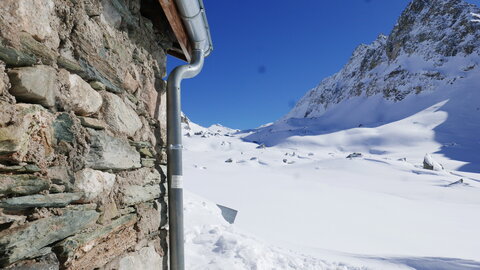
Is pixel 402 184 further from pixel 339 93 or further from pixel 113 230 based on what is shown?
pixel 339 93

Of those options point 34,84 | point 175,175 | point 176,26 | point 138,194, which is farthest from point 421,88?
point 34,84

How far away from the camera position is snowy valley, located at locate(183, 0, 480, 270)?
15.5 feet

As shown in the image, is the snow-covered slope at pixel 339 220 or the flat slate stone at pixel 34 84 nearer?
the flat slate stone at pixel 34 84

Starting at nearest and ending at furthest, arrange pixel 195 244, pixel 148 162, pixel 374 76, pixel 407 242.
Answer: pixel 148 162, pixel 195 244, pixel 407 242, pixel 374 76

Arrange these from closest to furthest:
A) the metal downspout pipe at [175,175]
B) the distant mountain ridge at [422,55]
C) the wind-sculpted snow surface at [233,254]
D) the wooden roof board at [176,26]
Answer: the wooden roof board at [176,26], the metal downspout pipe at [175,175], the wind-sculpted snow surface at [233,254], the distant mountain ridge at [422,55]

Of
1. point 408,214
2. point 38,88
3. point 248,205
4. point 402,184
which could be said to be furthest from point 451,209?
point 38,88

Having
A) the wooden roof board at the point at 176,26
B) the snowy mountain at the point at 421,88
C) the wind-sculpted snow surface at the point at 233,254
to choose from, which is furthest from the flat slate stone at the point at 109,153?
the snowy mountain at the point at 421,88

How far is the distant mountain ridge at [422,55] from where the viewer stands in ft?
199

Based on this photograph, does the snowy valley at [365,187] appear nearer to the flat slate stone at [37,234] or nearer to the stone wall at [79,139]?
the stone wall at [79,139]

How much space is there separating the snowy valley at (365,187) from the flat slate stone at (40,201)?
2.41 metres

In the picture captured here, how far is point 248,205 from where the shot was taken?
406 inches

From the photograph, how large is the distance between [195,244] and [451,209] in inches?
451

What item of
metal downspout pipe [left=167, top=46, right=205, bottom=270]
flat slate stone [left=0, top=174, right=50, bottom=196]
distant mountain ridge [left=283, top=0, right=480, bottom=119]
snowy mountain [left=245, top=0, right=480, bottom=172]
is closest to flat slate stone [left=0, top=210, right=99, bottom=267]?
flat slate stone [left=0, top=174, right=50, bottom=196]

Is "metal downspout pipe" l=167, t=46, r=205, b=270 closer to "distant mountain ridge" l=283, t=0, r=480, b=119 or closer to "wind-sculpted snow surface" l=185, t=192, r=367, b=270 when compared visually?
"wind-sculpted snow surface" l=185, t=192, r=367, b=270
